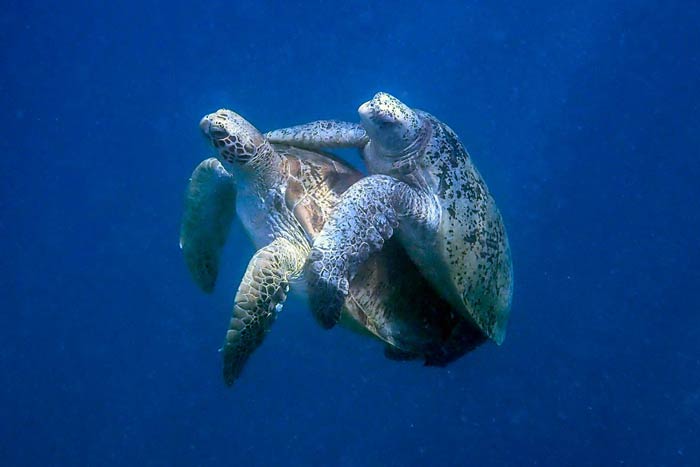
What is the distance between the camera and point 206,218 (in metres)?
4.85

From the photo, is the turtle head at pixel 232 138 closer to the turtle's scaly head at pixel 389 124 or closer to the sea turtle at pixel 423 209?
the sea turtle at pixel 423 209

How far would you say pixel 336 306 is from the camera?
309 cm

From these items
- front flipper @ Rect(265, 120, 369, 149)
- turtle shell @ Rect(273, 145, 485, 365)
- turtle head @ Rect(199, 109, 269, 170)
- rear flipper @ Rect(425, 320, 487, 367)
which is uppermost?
front flipper @ Rect(265, 120, 369, 149)

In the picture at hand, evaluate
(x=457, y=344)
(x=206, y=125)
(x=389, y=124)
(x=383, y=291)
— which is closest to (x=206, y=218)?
(x=206, y=125)

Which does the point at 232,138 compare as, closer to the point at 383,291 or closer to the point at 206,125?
the point at 206,125

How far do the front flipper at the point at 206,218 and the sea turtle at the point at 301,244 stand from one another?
1 centimetres

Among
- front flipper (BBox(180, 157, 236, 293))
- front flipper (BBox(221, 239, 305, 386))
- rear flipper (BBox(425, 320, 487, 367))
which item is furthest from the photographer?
front flipper (BBox(180, 157, 236, 293))

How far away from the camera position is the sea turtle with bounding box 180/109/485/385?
3.66 metres

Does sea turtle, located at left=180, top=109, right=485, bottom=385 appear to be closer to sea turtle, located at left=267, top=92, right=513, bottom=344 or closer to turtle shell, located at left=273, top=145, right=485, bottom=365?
turtle shell, located at left=273, top=145, right=485, bottom=365

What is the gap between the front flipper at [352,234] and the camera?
3.06m

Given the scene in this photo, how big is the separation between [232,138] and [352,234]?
3.88 ft

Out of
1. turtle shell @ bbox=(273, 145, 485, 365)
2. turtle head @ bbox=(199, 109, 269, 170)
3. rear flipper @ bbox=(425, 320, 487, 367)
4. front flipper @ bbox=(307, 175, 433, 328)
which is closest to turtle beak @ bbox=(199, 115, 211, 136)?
turtle head @ bbox=(199, 109, 269, 170)

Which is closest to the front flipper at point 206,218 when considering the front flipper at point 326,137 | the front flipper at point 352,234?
the front flipper at point 326,137

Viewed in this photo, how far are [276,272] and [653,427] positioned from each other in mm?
11819
